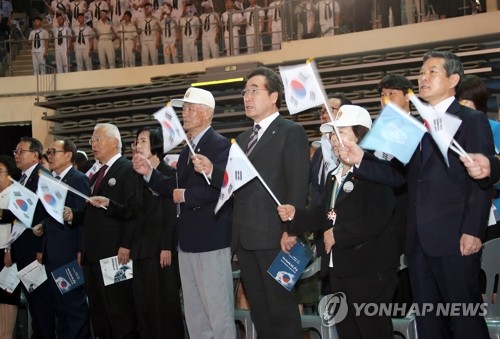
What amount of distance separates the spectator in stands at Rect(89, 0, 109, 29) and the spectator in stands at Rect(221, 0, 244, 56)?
304 cm

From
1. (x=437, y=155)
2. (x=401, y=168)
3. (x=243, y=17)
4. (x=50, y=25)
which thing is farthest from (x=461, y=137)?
(x=50, y=25)

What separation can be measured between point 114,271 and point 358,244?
2.05 metres

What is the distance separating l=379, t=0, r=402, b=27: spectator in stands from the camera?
11.3 meters

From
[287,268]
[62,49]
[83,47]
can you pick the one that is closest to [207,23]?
[83,47]

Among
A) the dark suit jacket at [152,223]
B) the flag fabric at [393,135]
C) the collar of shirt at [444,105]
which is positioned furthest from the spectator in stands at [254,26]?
the flag fabric at [393,135]

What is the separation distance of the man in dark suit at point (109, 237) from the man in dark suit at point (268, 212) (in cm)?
118

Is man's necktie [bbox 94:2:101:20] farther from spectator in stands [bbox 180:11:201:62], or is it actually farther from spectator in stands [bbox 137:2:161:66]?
spectator in stands [bbox 180:11:201:62]

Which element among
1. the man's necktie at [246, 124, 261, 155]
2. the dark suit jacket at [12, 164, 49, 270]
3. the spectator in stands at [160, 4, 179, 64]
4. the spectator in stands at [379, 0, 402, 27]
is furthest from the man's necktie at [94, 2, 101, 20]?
the man's necktie at [246, 124, 261, 155]

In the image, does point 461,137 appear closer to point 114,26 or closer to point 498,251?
point 498,251

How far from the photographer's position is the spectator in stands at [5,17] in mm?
15490

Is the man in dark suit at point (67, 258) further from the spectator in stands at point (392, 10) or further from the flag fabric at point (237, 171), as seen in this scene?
the spectator in stands at point (392, 10)

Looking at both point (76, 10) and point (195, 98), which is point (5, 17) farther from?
point (195, 98)

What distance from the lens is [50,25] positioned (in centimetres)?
1588

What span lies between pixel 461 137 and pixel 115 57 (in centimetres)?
1181
